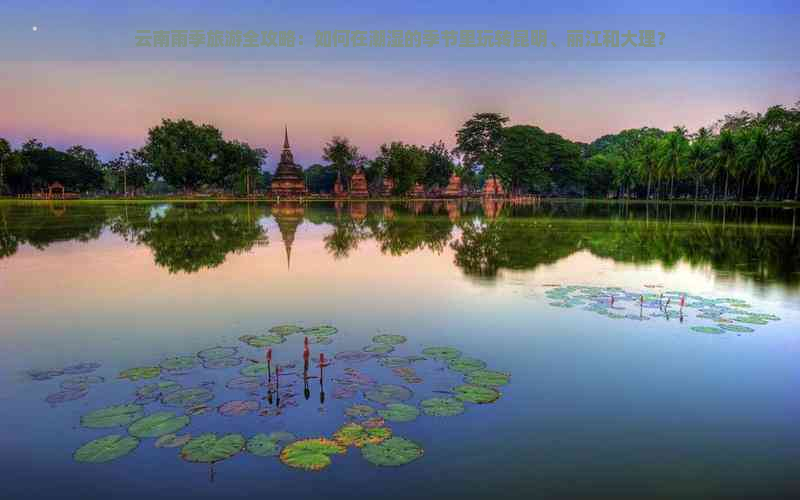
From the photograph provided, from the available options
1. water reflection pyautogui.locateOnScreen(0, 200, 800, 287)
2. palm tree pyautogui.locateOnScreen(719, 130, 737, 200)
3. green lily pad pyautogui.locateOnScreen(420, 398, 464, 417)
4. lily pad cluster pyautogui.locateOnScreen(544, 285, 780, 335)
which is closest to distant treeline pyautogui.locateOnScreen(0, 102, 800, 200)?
palm tree pyautogui.locateOnScreen(719, 130, 737, 200)

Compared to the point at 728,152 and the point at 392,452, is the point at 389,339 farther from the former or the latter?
the point at 728,152

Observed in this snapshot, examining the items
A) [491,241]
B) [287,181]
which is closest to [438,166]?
[287,181]

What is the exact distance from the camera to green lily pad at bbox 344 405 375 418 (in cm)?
662

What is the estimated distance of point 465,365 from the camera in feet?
27.6

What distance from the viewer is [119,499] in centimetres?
507

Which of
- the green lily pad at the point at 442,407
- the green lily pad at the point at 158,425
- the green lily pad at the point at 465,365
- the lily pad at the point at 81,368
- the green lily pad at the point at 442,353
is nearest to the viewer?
the green lily pad at the point at 158,425

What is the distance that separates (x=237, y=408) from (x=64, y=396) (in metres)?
2.54

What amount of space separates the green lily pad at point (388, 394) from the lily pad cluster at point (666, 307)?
6234 mm

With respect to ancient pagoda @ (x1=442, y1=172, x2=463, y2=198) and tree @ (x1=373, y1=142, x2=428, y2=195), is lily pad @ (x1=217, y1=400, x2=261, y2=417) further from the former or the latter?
ancient pagoda @ (x1=442, y1=172, x2=463, y2=198)

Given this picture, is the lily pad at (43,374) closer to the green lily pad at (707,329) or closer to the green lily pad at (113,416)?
the green lily pad at (113,416)

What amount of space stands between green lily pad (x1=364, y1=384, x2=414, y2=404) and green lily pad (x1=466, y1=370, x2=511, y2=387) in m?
1.07

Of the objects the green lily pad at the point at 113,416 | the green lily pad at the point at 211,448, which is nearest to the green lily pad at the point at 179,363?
the green lily pad at the point at 113,416

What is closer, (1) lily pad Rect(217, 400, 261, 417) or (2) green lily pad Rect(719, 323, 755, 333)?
(1) lily pad Rect(217, 400, 261, 417)

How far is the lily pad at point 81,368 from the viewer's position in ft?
26.7
